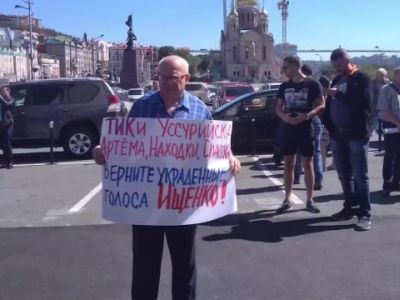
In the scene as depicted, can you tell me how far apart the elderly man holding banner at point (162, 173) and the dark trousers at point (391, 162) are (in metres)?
5.36

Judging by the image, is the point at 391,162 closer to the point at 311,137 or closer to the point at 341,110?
the point at 311,137

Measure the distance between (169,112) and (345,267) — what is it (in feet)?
8.27

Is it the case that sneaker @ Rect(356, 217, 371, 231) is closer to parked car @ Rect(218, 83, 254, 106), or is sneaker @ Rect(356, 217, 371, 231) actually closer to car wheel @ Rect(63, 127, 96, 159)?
car wheel @ Rect(63, 127, 96, 159)

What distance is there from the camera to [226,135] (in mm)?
4250

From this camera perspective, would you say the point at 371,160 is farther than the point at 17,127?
No

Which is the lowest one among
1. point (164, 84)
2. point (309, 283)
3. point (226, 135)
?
point (309, 283)

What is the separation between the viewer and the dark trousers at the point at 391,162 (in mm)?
8953

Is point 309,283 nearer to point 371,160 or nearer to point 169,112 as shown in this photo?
point 169,112

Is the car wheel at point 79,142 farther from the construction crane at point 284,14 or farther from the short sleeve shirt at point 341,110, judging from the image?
the construction crane at point 284,14

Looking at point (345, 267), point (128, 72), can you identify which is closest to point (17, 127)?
point (345, 267)

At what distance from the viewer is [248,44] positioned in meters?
150

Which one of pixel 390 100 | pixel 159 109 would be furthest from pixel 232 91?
pixel 159 109

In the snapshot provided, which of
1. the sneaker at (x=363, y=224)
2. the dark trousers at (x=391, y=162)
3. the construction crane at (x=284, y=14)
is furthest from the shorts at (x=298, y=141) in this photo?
the construction crane at (x=284, y=14)

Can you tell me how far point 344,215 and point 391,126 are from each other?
1835 mm
